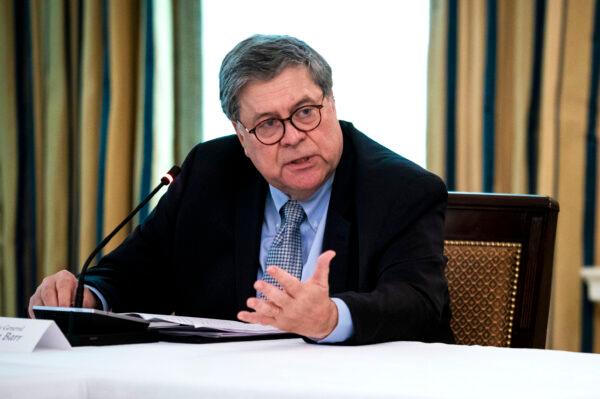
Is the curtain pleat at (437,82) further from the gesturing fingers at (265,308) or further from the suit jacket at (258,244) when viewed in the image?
the gesturing fingers at (265,308)

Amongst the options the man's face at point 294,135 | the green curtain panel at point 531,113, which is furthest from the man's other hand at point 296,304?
the green curtain panel at point 531,113

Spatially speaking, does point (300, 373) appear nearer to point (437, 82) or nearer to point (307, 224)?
point (307, 224)

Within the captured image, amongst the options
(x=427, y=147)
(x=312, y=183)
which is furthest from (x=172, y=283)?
(x=427, y=147)

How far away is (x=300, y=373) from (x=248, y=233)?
3.31 ft

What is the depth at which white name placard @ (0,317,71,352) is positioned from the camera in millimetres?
1517

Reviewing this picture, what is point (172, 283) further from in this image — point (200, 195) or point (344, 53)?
point (344, 53)

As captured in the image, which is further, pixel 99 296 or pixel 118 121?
pixel 118 121

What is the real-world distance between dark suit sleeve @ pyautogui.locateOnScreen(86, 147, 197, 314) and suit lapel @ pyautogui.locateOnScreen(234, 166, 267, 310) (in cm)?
22

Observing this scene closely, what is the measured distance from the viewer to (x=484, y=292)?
2258mm

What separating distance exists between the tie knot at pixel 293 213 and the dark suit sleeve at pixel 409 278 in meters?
0.28

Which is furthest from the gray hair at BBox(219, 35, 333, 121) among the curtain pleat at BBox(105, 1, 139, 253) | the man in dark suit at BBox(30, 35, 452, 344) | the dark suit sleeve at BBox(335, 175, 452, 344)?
the curtain pleat at BBox(105, 1, 139, 253)

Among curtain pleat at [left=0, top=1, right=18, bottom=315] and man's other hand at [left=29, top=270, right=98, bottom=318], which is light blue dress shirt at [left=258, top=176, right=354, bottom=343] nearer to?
man's other hand at [left=29, top=270, right=98, bottom=318]

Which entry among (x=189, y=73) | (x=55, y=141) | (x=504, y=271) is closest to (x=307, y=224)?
(x=504, y=271)

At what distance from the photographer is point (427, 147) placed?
3.52m
